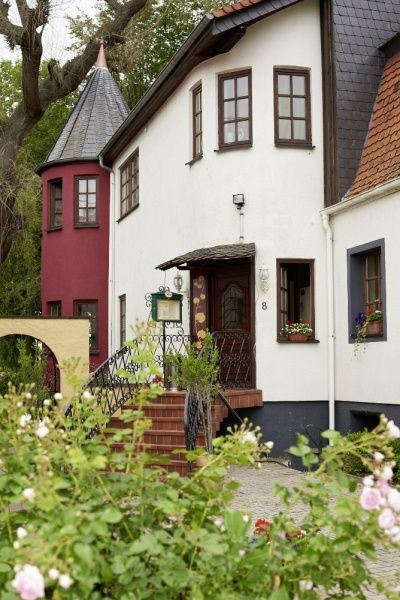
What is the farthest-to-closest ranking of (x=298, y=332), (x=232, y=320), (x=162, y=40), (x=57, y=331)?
1. (x=162, y=40)
2. (x=57, y=331)
3. (x=232, y=320)
4. (x=298, y=332)

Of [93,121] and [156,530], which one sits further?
[93,121]

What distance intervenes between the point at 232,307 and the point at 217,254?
1.30m

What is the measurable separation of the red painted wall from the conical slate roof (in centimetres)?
47

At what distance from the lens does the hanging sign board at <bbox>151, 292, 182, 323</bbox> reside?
13883 millimetres

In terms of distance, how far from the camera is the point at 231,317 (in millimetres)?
14352

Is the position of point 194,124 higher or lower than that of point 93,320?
higher

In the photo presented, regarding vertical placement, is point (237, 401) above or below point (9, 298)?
below

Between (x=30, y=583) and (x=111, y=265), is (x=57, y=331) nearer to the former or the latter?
(x=111, y=265)

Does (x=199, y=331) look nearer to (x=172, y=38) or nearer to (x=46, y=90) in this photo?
(x=46, y=90)

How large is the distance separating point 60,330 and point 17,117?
697 centimetres

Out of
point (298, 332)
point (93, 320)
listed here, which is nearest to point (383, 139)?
point (298, 332)

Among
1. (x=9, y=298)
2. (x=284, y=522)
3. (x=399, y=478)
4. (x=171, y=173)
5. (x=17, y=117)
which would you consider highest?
(x=17, y=117)

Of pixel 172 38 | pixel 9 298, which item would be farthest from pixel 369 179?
pixel 172 38

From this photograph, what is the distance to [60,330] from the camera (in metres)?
15.4
